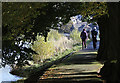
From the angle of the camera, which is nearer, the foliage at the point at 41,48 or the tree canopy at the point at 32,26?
the tree canopy at the point at 32,26

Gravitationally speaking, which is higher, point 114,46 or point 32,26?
point 32,26

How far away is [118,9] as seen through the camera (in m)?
8.23

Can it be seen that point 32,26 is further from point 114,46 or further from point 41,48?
point 41,48

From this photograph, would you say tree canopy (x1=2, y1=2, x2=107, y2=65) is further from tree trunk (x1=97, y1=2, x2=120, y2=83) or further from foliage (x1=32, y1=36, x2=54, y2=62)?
foliage (x1=32, y1=36, x2=54, y2=62)

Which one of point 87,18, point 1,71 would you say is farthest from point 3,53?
point 1,71

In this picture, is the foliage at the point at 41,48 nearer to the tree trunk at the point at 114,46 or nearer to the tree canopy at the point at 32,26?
the tree canopy at the point at 32,26

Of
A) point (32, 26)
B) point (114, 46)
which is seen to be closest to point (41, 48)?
point (32, 26)

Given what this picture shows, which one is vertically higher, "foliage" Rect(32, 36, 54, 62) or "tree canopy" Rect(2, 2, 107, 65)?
"tree canopy" Rect(2, 2, 107, 65)

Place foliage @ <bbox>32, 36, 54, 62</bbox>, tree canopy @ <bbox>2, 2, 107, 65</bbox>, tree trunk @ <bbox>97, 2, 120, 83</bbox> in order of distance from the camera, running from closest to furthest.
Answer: tree trunk @ <bbox>97, 2, 120, 83</bbox>, tree canopy @ <bbox>2, 2, 107, 65</bbox>, foliage @ <bbox>32, 36, 54, 62</bbox>

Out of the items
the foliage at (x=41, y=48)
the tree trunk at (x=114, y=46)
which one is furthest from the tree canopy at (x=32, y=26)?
the foliage at (x=41, y=48)

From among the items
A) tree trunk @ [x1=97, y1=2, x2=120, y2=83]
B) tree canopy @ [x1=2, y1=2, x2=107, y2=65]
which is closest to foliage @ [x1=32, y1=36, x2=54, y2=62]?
tree canopy @ [x1=2, y1=2, x2=107, y2=65]

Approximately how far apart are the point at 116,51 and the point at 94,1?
13.4 ft

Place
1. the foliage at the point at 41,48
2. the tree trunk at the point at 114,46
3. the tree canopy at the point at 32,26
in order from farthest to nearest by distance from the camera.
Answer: the foliage at the point at 41,48 → the tree canopy at the point at 32,26 → the tree trunk at the point at 114,46

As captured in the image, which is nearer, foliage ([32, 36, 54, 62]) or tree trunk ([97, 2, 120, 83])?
tree trunk ([97, 2, 120, 83])
